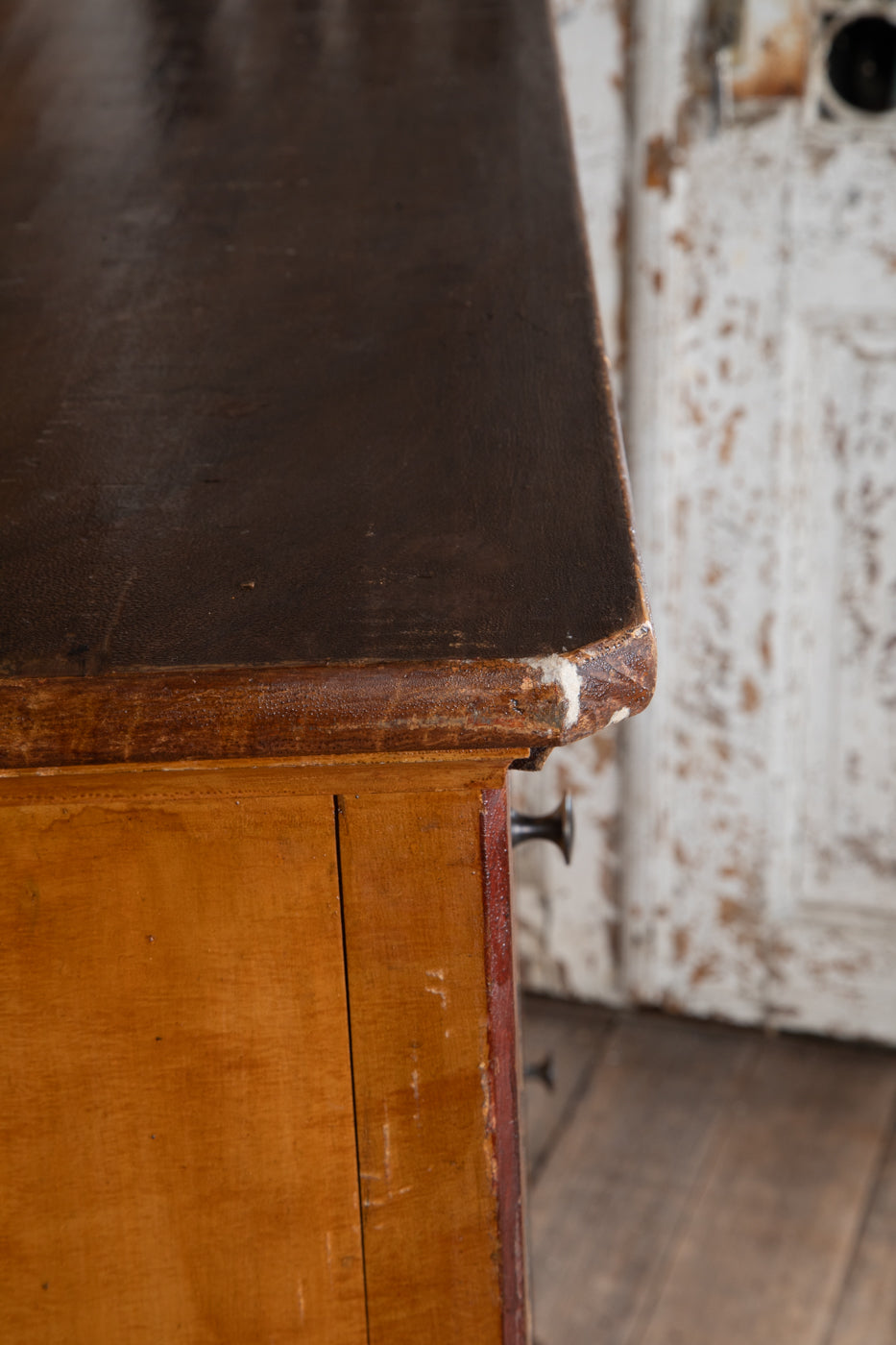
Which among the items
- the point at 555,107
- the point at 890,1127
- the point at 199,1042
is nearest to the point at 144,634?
the point at 199,1042

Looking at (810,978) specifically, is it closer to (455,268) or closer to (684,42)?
(684,42)

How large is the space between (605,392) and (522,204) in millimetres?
169

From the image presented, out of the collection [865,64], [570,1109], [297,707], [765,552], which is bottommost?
[570,1109]

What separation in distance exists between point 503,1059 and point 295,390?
0.26m

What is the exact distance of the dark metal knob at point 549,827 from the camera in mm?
525

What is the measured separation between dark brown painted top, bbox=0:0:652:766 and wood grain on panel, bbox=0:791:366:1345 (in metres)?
0.06

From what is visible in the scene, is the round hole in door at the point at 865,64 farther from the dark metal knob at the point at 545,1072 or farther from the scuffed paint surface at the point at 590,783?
the dark metal knob at the point at 545,1072

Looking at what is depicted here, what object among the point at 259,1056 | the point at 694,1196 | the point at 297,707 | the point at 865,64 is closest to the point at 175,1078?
the point at 259,1056

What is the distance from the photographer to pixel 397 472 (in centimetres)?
40

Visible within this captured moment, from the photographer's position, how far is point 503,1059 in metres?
0.42

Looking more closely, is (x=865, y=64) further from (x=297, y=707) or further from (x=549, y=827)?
(x=297, y=707)

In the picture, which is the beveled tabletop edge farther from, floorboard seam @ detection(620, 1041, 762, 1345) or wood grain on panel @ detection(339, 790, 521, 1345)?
floorboard seam @ detection(620, 1041, 762, 1345)

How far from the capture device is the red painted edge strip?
39 cm

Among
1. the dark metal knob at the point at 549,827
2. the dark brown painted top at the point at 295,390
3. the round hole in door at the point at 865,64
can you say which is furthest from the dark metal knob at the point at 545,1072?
the round hole in door at the point at 865,64
